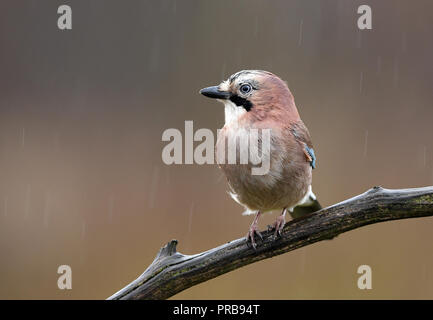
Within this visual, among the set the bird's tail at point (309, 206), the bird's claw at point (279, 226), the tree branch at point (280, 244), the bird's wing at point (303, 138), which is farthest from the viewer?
the bird's tail at point (309, 206)

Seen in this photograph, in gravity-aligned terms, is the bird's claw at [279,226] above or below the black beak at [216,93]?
below

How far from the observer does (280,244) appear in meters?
3.98

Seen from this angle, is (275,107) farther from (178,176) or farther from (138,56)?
(138,56)

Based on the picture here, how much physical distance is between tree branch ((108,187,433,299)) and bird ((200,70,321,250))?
15 centimetres

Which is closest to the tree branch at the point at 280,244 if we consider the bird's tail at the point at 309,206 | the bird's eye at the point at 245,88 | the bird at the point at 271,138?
the bird at the point at 271,138

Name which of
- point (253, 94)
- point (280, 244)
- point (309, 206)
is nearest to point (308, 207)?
point (309, 206)

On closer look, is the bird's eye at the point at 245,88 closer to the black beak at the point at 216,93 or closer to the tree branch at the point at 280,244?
the black beak at the point at 216,93

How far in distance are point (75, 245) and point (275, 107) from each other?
3407mm

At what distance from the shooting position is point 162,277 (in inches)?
149

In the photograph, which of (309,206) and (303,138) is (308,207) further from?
(303,138)

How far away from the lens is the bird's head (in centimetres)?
415

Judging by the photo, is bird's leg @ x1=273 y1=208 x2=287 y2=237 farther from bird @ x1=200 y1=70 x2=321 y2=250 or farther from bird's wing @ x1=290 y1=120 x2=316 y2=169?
bird's wing @ x1=290 y1=120 x2=316 y2=169

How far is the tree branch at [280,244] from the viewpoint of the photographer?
11.8 ft

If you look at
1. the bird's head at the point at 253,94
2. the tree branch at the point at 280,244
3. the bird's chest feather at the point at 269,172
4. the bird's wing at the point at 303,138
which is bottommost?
the tree branch at the point at 280,244
